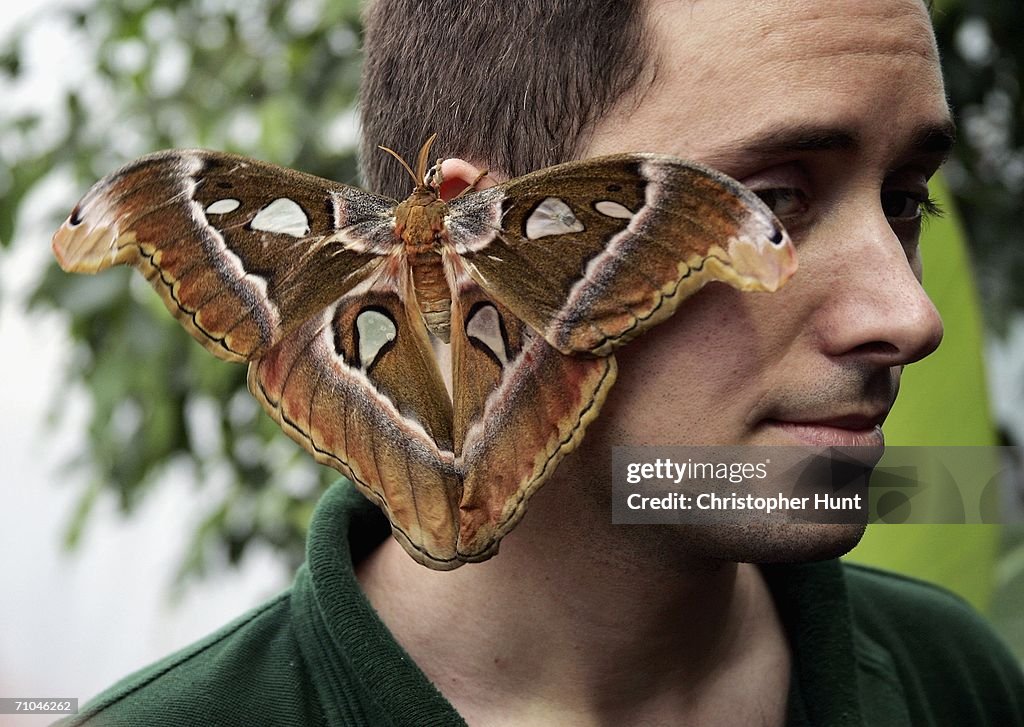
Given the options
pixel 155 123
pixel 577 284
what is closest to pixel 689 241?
pixel 577 284

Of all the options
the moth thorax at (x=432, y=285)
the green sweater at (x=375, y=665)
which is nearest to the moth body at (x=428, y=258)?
the moth thorax at (x=432, y=285)

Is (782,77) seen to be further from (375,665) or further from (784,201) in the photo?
(375,665)

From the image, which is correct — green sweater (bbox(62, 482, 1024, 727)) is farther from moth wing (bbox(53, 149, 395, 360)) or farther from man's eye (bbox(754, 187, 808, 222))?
man's eye (bbox(754, 187, 808, 222))

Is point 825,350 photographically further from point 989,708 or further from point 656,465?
point 989,708

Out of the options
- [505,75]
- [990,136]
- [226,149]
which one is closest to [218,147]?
[226,149]

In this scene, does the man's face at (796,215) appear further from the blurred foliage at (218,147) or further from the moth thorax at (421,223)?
the blurred foliage at (218,147)

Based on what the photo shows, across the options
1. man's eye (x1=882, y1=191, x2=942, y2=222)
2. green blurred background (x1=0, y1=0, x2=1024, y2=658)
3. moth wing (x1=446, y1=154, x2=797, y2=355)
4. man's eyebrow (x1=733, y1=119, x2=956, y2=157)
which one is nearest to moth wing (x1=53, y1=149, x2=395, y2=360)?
moth wing (x1=446, y1=154, x2=797, y2=355)
